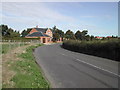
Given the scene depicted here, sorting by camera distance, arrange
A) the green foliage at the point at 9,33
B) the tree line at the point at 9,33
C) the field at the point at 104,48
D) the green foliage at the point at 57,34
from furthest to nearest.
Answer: the green foliage at the point at 57,34 → the green foliage at the point at 9,33 → the tree line at the point at 9,33 → the field at the point at 104,48

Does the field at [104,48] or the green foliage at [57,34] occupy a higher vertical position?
the green foliage at [57,34]

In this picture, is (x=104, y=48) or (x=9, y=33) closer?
(x=104, y=48)

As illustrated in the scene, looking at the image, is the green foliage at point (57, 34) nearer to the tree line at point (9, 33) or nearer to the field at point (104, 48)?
the tree line at point (9, 33)

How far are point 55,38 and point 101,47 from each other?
72.5 meters

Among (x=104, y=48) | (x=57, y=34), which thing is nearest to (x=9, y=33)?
(x=57, y=34)

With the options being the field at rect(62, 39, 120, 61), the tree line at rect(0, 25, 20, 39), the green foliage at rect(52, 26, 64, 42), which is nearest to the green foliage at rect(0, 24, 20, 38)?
the tree line at rect(0, 25, 20, 39)

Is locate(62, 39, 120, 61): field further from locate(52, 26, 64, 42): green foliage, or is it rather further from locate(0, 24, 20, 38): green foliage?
locate(52, 26, 64, 42): green foliage

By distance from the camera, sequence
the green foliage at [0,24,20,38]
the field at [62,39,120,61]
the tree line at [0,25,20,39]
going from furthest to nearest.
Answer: the green foliage at [0,24,20,38], the tree line at [0,25,20,39], the field at [62,39,120,61]

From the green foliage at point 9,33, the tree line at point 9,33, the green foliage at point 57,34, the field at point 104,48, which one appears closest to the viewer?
the field at point 104,48

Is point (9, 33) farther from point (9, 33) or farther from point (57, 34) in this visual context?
point (57, 34)

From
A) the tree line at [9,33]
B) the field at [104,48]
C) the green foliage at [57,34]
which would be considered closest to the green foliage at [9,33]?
the tree line at [9,33]

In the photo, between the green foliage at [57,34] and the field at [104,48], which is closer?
the field at [104,48]

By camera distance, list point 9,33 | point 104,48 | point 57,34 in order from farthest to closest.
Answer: point 57,34 < point 9,33 < point 104,48

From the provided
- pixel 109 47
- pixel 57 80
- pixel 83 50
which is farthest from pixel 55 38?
pixel 57 80
